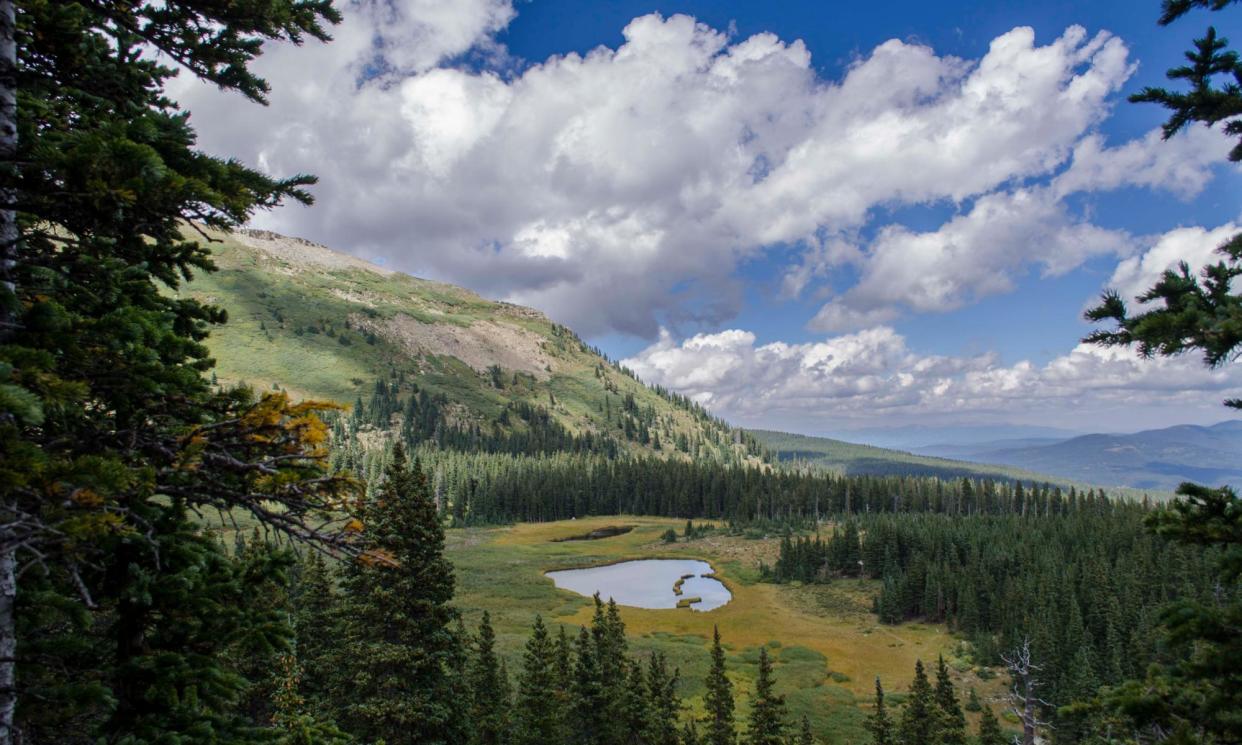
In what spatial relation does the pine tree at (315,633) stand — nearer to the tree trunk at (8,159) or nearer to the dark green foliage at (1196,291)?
the tree trunk at (8,159)

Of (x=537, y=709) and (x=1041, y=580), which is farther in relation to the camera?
(x=1041, y=580)

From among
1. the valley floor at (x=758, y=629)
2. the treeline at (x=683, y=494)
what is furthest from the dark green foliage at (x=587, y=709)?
the treeline at (x=683, y=494)

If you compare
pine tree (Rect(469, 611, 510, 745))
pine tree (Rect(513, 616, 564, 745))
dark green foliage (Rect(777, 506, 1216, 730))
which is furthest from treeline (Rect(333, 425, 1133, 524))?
pine tree (Rect(513, 616, 564, 745))

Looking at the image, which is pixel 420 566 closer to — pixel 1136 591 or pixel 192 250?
pixel 192 250

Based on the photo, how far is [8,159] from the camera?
552cm

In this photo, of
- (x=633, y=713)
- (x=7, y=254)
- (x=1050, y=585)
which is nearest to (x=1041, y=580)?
(x=1050, y=585)

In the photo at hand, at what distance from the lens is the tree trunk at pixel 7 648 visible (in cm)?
544

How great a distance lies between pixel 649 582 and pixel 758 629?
1198 inches

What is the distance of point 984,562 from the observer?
9319 cm

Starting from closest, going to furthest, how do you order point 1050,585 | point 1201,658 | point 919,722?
point 1201,658 → point 919,722 → point 1050,585

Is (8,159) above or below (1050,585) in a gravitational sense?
above

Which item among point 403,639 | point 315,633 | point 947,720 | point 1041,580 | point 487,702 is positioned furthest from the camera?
point 1041,580

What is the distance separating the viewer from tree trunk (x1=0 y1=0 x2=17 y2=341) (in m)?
5.57

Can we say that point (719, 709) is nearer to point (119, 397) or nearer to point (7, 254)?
point (119, 397)
